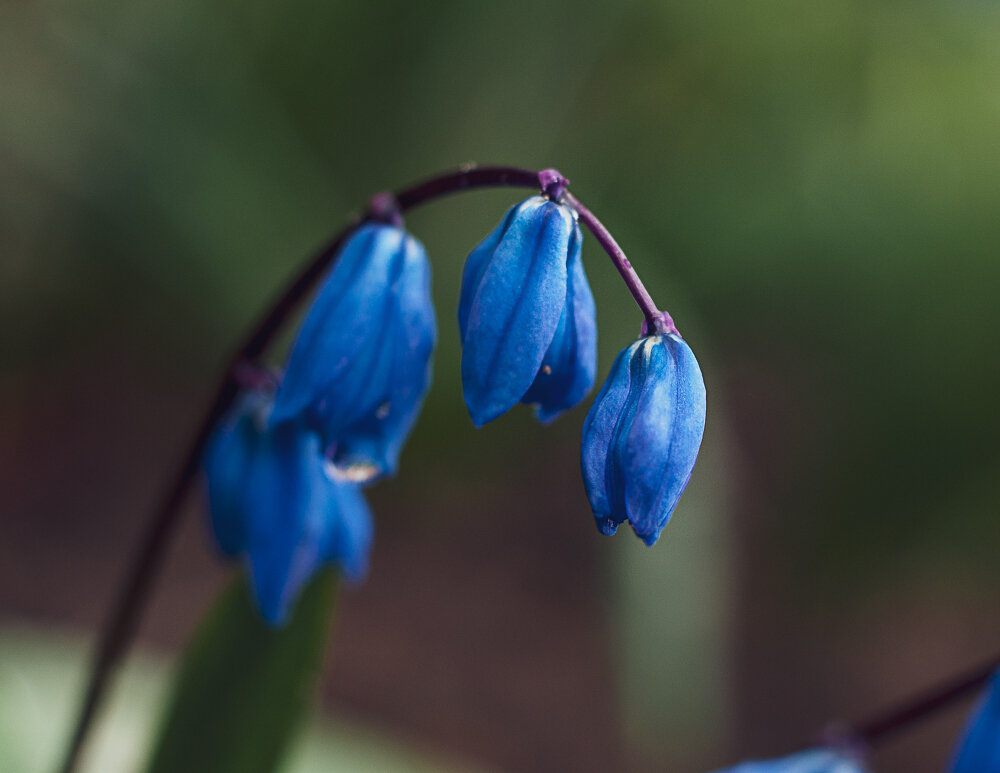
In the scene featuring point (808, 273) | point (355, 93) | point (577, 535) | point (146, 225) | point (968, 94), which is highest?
point (968, 94)

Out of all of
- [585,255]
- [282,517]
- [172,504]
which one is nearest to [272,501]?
[282,517]

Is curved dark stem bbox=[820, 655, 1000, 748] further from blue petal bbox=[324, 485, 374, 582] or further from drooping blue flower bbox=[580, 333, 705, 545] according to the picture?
blue petal bbox=[324, 485, 374, 582]

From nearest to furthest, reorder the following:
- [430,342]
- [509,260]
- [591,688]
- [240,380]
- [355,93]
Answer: [509,260] → [430,342] → [240,380] → [591,688] → [355,93]

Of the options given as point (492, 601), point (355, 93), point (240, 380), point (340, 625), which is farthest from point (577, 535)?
point (240, 380)

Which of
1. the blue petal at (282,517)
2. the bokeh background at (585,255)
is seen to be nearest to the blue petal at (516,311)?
the blue petal at (282,517)

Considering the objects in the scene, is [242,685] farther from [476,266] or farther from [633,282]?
[633,282]

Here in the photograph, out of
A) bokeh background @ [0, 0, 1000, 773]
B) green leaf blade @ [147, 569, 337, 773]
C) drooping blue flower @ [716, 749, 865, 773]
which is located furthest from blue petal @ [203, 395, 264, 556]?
bokeh background @ [0, 0, 1000, 773]

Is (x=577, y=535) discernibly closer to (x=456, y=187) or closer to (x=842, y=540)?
(x=842, y=540)

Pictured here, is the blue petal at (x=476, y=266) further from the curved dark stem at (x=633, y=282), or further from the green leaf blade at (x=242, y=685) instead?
the green leaf blade at (x=242, y=685)
